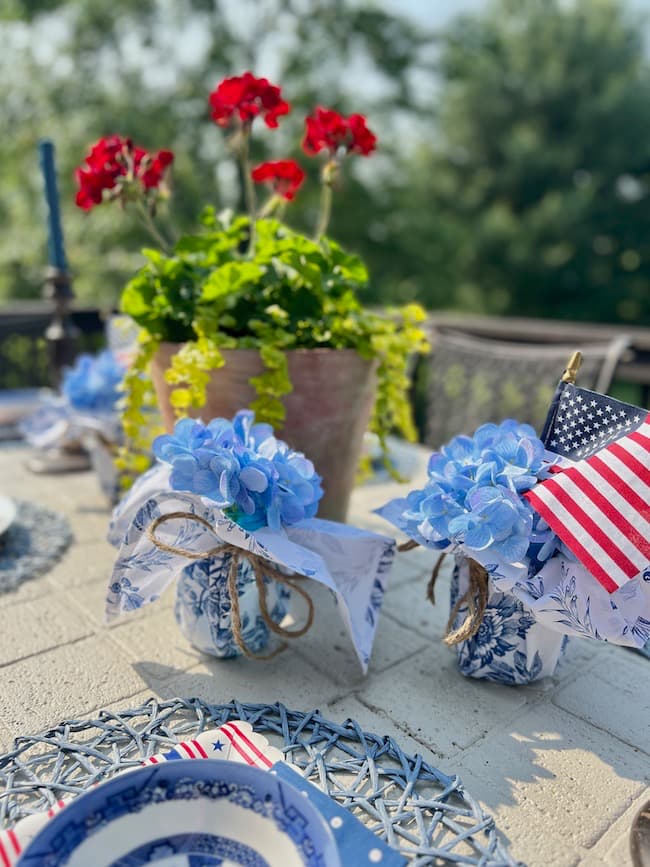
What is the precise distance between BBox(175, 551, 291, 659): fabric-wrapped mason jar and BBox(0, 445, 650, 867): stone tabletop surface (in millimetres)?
41

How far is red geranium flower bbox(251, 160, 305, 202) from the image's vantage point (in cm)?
129

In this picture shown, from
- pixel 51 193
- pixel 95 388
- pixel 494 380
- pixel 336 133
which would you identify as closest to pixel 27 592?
pixel 95 388

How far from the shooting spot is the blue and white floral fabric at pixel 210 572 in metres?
0.95

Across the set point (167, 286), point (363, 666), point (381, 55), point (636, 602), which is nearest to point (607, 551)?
point (636, 602)

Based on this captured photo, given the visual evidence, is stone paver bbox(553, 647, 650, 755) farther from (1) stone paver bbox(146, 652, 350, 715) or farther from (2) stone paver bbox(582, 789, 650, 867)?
(1) stone paver bbox(146, 652, 350, 715)

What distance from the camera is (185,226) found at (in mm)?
9180

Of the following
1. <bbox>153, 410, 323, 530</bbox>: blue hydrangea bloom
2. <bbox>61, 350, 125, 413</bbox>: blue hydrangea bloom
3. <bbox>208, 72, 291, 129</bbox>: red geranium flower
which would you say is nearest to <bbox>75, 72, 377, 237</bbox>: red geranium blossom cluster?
<bbox>208, 72, 291, 129</bbox>: red geranium flower

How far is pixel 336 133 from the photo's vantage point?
127 cm

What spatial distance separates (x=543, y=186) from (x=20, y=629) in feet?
41.6

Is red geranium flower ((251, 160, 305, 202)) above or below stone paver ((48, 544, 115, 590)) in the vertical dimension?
above

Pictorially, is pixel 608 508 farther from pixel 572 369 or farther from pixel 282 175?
pixel 282 175

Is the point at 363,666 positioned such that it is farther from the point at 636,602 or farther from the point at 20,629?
the point at 20,629

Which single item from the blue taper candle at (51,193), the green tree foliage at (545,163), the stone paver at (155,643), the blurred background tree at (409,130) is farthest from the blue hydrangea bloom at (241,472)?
the green tree foliage at (545,163)

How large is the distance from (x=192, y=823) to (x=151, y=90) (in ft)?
33.7
